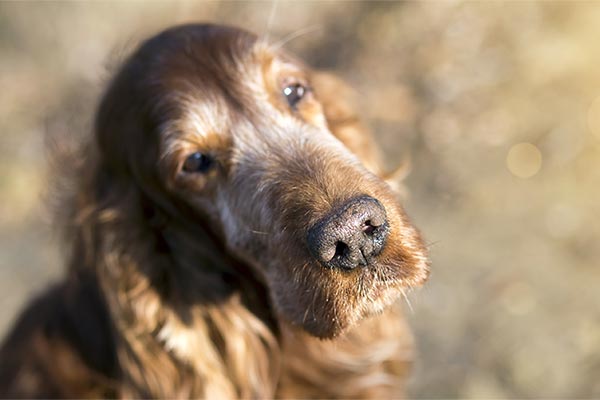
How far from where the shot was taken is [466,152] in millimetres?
6227

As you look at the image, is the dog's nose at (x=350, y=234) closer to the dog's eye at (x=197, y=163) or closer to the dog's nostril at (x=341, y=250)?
the dog's nostril at (x=341, y=250)

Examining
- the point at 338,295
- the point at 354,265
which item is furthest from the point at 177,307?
the point at 354,265

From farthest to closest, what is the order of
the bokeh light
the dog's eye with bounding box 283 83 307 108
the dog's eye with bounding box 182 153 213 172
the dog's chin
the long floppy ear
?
1. the bokeh light
2. the long floppy ear
3. the dog's eye with bounding box 283 83 307 108
4. the dog's eye with bounding box 182 153 213 172
5. the dog's chin

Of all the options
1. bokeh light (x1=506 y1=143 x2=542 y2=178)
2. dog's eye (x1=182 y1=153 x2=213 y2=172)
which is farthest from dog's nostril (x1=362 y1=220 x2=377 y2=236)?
bokeh light (x1=506 y1=143 x2=542 y2=178)

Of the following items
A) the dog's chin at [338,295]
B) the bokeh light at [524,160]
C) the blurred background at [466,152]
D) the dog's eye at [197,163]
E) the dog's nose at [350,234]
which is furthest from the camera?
the bokeh light at [524,160]

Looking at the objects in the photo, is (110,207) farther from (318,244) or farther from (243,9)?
(243,9)

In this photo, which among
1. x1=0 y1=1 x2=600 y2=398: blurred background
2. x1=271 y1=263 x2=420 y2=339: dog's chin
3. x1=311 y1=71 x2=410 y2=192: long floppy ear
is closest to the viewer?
x1=271 y1=263 x2=420 y2=339: dog's chin

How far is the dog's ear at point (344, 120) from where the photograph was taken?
146 inches

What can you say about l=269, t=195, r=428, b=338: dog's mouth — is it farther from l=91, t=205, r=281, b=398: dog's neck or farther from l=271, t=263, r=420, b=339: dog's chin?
l=91, t=205, r=281, b=398: dog's neck

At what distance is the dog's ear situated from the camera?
12.1ft

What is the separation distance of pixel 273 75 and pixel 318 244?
3.33 feet

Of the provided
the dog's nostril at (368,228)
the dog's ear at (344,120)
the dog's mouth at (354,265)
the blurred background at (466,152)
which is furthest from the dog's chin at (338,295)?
the blurred background at (466,152)

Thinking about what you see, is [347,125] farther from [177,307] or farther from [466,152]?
[466,152]

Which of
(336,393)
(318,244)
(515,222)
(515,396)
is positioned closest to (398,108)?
(515,222)
